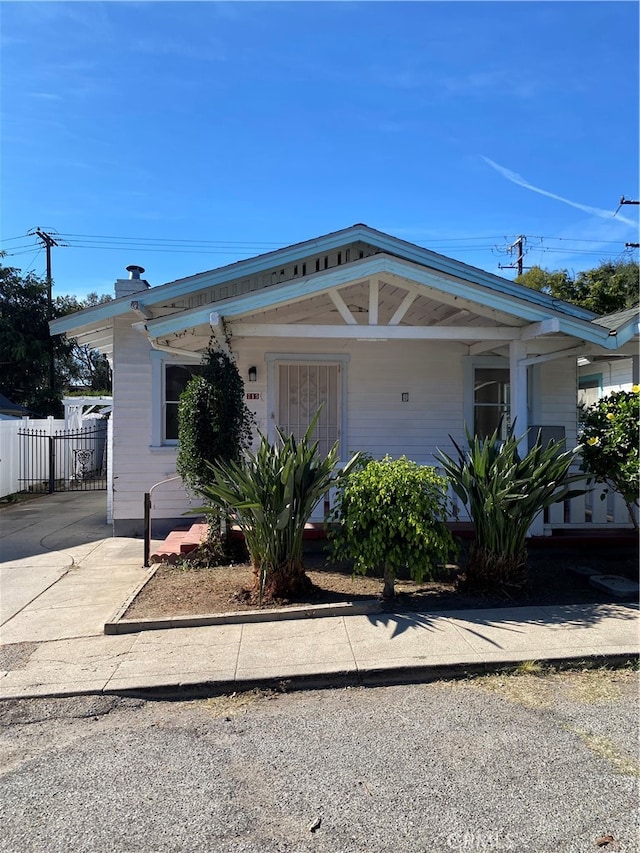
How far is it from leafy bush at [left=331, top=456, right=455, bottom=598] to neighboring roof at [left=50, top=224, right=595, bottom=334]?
4.06 m

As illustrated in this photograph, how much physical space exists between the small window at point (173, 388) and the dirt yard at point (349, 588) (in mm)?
2668

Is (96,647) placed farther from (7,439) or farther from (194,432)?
(7,439)

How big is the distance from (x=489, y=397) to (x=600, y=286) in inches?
526

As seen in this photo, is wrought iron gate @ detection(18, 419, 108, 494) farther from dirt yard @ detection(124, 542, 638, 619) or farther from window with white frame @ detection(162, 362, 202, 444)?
dirt yard @ detection(124, 542, 638, 619)

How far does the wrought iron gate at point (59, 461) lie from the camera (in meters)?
14.7

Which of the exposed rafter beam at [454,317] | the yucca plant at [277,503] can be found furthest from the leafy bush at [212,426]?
the exposed rafter beam at [454,317]

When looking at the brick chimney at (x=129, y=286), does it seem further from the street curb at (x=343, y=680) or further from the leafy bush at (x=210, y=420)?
the street curb at (x=343, y=680)

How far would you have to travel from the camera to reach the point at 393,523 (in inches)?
195

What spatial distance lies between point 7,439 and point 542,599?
1240 cm

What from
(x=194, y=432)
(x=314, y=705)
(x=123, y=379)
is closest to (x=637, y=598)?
(x=314, y=705)

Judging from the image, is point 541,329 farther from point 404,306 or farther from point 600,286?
point 600,286

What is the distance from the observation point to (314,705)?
363 cm

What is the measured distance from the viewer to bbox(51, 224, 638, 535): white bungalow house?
7750 millimetres

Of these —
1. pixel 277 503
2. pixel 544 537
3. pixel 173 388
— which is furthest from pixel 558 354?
pixel 173 388
